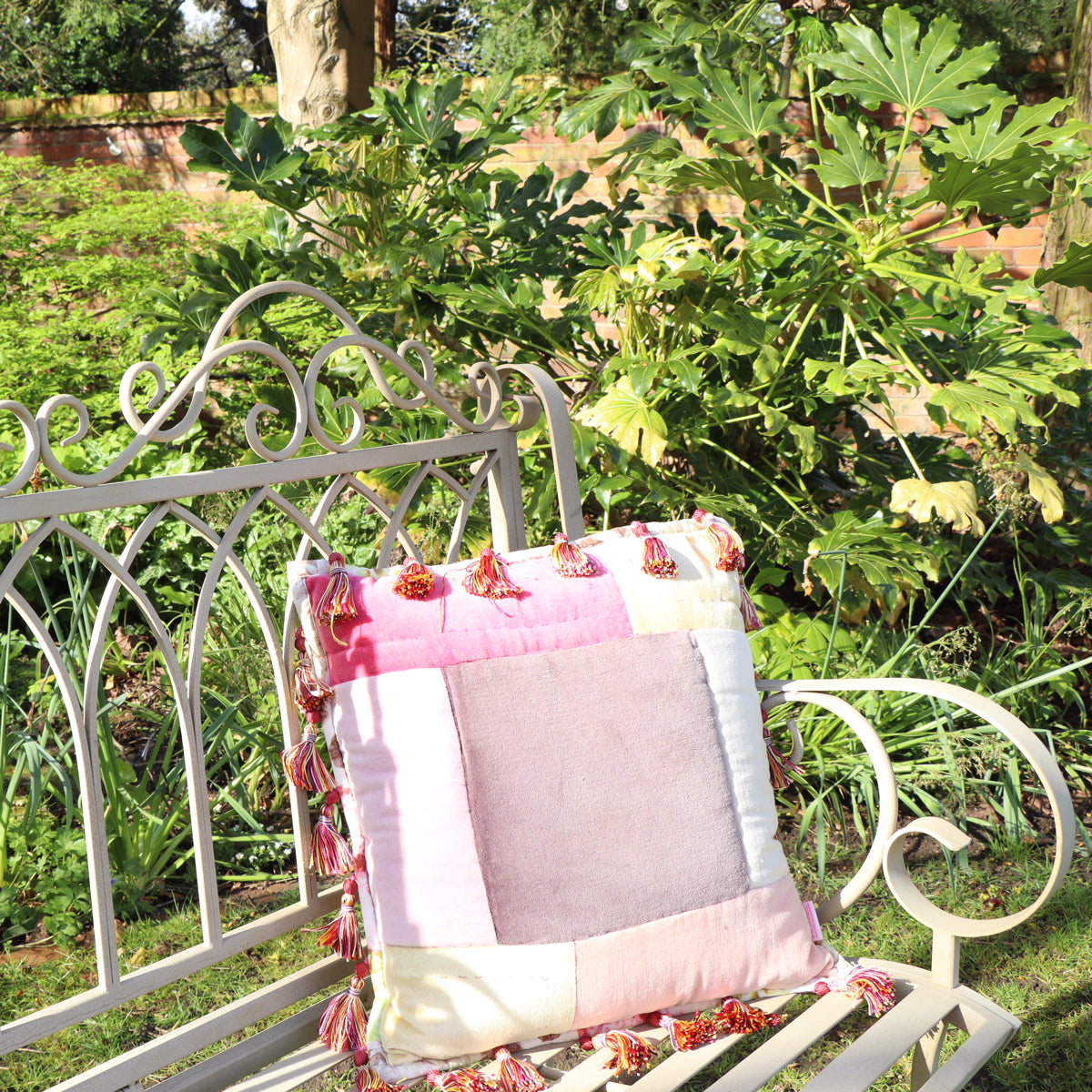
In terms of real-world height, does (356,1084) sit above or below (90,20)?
below

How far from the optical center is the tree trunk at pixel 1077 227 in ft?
9.87

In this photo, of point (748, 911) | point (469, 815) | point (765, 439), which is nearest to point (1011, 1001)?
point (748, 911)

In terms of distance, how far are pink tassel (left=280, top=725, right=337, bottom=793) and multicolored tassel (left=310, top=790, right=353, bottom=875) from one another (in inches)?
0.8

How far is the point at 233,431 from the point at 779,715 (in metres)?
1.88

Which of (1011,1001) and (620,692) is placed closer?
(620,692)

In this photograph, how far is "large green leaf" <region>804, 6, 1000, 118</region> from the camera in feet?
6.72

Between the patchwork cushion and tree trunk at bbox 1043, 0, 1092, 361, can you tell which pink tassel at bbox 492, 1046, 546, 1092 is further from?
tree trunk at bbox 1043, 0, 1092, 361

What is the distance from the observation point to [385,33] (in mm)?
5820

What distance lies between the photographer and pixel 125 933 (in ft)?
6.04

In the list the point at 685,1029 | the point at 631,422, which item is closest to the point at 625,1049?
the point at 685,1029

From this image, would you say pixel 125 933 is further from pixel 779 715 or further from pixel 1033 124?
pixel 1033 124

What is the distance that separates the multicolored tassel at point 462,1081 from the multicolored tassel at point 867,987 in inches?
16.2

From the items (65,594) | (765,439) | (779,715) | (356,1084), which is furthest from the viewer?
(65,594)

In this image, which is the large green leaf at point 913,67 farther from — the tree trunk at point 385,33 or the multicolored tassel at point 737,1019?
the tree trunk at point 385,33
